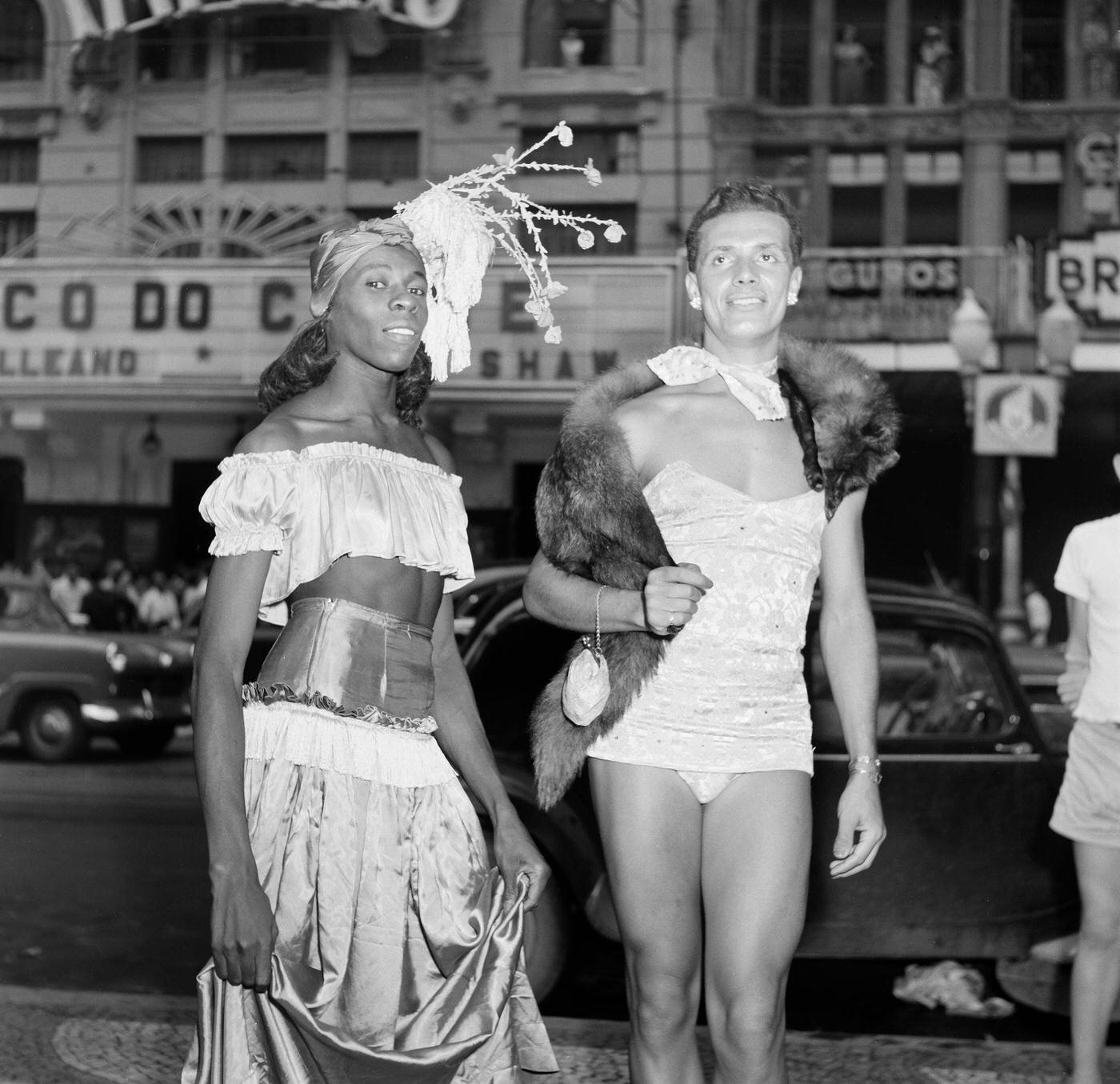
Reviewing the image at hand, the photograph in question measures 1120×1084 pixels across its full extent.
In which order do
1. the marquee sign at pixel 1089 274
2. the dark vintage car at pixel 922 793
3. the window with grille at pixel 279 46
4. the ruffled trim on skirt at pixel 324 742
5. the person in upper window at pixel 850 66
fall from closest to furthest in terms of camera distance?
the ruffled trim on skirt at pixel 324 742 → the dark vintage car at pixel 922 793 → the person in upper window at pixel 850 66 → the marquee sign at pixel 1089 274 → the window with grille at pixel 279 46

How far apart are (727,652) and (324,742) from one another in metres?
0.71

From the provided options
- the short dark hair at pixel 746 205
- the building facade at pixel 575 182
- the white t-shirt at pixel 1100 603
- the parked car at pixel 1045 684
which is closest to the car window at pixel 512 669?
the white t-shirt at pixel 1100 603

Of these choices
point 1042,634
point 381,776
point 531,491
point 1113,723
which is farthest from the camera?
point 531,491

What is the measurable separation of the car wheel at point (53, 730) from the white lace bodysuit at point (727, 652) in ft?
30.3

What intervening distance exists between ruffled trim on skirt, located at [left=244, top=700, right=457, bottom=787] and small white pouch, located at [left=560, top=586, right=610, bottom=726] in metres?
0.32

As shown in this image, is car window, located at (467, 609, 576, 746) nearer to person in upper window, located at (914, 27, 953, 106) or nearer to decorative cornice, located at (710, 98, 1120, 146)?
decorative cornice, located at (710, 98, 1120, 146)

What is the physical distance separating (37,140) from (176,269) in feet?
4.63

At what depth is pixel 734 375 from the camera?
293 centimetres

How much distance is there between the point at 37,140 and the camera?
1216cm

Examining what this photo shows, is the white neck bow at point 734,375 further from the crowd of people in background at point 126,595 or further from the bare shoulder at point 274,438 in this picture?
the crowd of people in background at point 126,595

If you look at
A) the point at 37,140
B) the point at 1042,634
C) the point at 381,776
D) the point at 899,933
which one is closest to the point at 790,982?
the point at 899,933

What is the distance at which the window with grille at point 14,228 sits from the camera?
482 inches

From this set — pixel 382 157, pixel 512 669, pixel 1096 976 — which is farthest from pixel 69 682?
pixel 1096 976

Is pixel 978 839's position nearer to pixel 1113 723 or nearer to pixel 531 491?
pixel 1113 723
